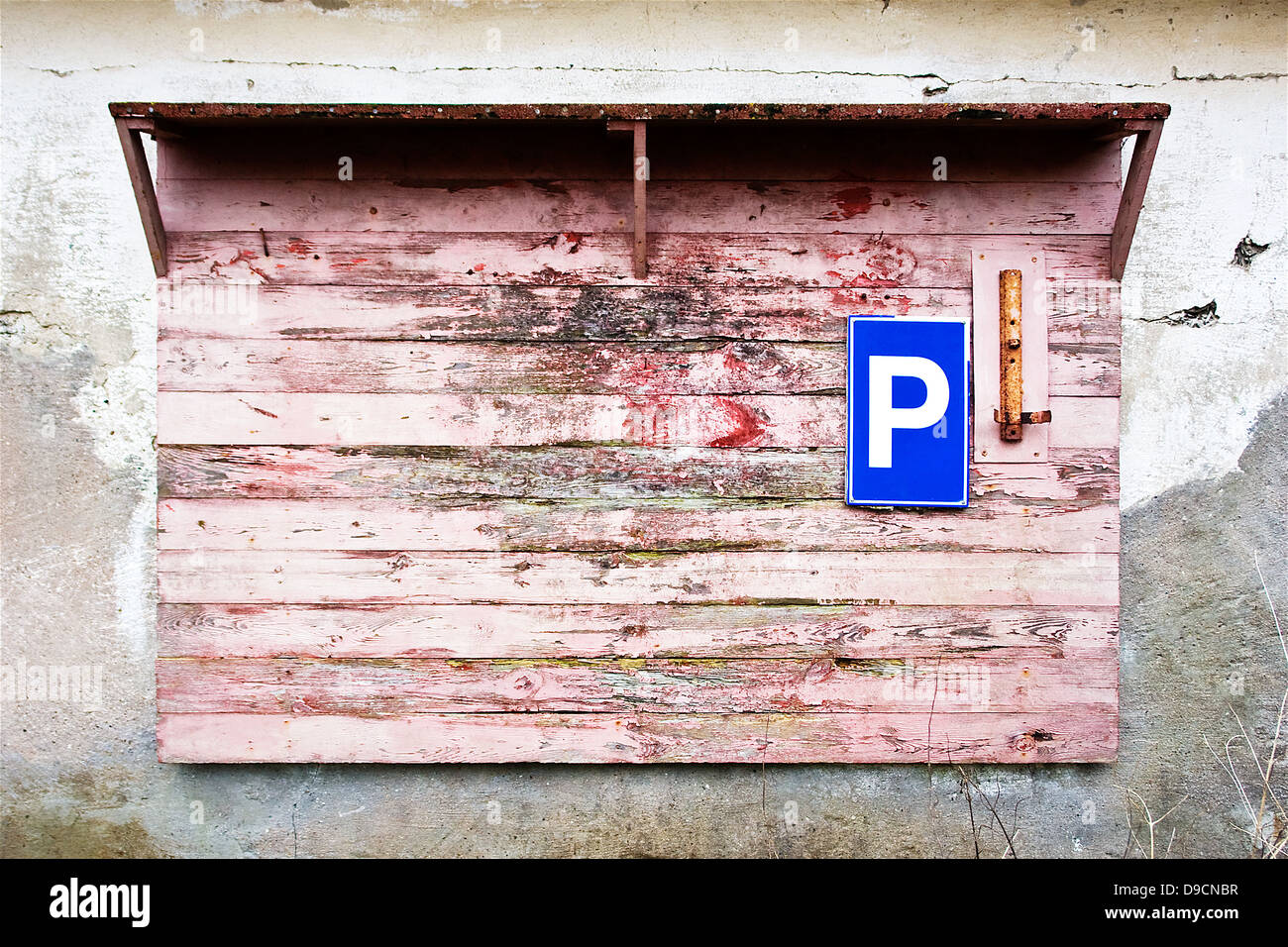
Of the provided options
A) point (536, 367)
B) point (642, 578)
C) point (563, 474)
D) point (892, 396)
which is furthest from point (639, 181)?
point (642, 578)

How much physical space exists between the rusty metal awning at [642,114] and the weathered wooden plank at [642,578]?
129cm

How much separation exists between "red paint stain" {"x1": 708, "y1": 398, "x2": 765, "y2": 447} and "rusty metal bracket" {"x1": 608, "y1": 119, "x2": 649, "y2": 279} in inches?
21.6

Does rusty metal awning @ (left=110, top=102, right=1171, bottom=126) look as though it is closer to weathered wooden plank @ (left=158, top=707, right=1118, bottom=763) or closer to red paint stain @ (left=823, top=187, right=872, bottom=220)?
red paint stain @ (left=823, top=187, right=872, bottom=220)

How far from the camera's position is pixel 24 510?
9.11 ft

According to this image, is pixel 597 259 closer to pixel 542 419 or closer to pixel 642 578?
pixel 542 419

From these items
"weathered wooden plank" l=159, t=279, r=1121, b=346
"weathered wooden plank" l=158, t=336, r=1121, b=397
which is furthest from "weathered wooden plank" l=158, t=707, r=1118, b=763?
"weathered wooden plank" l=159, t=279, r=1121, b=346

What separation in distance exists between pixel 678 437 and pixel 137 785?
232cm

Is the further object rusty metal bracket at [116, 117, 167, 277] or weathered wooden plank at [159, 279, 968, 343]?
weathered wooden plank at [159, 279, 968, 343]

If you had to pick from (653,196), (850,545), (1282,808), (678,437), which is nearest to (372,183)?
(653,196)

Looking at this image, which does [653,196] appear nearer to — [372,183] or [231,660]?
[372,183]

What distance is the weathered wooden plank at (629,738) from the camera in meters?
2.66

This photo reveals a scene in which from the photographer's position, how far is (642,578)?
2674 mm

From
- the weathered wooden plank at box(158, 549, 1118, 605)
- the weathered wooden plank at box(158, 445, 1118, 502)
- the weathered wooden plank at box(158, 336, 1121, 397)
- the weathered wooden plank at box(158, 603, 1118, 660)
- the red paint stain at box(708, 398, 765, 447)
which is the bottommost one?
the weathered wooden plank at box(158, 603, 1118, 660)

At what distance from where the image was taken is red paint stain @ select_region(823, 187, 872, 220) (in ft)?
8.77
